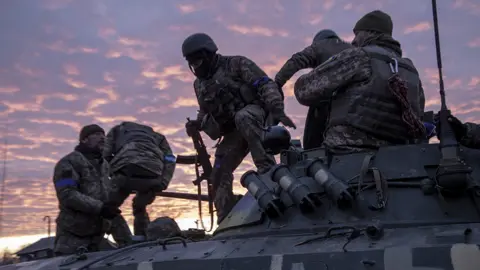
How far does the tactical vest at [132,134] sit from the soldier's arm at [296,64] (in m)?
1.99

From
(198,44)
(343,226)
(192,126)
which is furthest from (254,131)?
(343,226)

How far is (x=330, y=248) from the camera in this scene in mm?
4562

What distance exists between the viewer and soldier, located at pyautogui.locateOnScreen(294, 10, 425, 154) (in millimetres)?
6195

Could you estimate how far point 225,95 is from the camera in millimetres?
8508

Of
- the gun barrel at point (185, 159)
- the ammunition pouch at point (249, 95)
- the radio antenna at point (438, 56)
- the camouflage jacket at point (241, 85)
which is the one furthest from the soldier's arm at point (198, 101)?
the radio antenna at point (438, 56)

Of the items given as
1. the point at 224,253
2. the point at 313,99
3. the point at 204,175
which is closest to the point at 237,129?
the point at 204,175

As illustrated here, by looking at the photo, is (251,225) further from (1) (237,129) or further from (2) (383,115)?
(1) (237,129)

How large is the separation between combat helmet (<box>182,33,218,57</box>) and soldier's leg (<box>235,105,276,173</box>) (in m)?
0.92

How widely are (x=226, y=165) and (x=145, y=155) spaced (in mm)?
1109

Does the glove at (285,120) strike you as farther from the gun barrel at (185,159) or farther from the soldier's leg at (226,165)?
the gun barrel at (185,159)

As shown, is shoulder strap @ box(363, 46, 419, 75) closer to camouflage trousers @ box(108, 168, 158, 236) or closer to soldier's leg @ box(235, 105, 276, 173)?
soldier's leg @ box(235, 105, 276, 173)

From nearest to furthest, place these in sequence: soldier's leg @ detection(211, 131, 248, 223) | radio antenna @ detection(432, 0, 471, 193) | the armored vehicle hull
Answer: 1. the armored vehicle hull
2. radio antenna @ detection(432, 0, 471, 193)
3. soldier's leg @ detection(211, 131, 248, 223)

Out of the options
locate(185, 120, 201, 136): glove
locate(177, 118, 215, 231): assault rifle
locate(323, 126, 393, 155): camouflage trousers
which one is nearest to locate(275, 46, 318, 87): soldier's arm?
locate(185, 120, 201, 136): glove

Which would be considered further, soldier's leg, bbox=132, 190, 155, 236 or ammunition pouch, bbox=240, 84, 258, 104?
soldier's leg, bbox=132, 190, 155, 236
